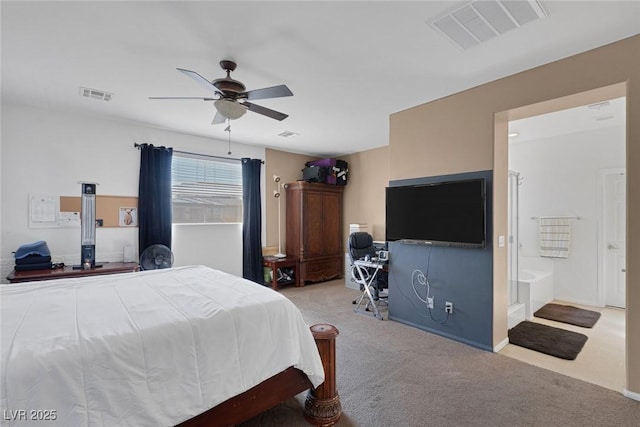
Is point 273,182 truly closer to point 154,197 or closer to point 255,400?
point 154,197

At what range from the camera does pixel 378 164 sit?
5914mm

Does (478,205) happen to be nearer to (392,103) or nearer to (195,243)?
(392,103)

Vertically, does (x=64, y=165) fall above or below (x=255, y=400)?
above

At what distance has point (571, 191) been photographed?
4781mm

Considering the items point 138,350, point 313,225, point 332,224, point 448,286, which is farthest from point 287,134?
point 138,350

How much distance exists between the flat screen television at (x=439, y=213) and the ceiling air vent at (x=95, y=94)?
342 centimetres

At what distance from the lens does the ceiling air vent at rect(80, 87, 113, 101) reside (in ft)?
10.3

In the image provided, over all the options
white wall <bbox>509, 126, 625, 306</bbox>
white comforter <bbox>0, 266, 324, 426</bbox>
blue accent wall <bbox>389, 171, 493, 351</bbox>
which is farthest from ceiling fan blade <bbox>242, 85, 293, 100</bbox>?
white wall <bbox>509, 126, 625, 306</bbox>

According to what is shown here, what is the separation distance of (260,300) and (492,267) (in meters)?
2.35

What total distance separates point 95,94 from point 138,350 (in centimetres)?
312

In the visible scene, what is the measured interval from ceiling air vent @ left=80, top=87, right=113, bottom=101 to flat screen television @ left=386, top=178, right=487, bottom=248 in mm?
3419

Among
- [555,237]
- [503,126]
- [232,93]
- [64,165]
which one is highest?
[232,93]

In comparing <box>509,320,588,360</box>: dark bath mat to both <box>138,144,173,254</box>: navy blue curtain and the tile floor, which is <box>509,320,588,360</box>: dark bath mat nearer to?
the tile floor

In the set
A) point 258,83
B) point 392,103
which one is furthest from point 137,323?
point 392,103
